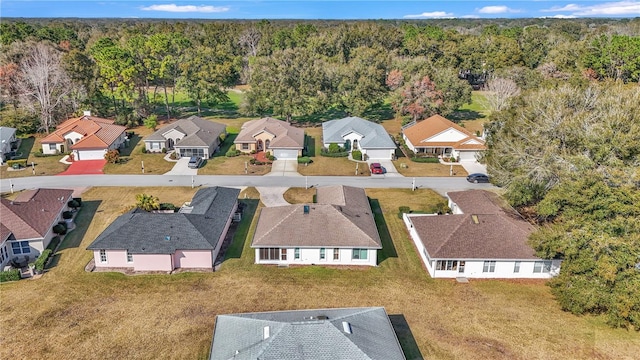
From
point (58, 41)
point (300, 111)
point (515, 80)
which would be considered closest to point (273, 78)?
point (300, 111)

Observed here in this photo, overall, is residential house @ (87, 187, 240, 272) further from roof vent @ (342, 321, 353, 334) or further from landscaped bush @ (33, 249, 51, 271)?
roof vent @ (342, 321, 353, 334)

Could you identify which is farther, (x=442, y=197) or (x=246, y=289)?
(x=442, y=197)

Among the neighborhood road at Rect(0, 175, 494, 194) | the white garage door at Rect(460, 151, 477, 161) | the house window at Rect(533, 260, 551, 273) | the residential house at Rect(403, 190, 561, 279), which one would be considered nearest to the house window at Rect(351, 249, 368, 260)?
the residential house at Rect(403, 190, 561, 279)

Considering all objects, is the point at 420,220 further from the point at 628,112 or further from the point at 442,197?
the point at 628,112

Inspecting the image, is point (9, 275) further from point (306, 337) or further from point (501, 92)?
point (501, 92)

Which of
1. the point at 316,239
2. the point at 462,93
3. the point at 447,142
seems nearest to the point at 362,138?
the point at 447,142

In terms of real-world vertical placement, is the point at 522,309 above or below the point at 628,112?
below

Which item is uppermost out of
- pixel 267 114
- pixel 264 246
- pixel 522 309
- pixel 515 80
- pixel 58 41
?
pixel 58 41
